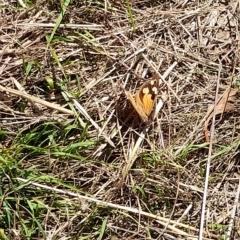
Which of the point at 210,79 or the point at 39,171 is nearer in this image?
the point at 39,171

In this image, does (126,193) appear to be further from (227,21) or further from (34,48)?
(227,21)

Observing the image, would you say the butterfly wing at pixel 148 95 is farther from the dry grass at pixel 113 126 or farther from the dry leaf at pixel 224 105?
the dry leaf at pixel 224 105

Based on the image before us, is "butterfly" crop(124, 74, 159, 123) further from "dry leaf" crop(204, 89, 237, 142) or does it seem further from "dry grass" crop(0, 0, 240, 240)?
"dry leaf" crop(204, 89, 237, 142)

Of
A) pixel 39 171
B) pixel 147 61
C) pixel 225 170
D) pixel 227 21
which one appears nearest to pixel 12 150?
pixel 39 171

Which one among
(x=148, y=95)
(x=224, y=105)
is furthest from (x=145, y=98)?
(x=224, y=105)

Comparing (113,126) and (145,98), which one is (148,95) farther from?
(113,126)

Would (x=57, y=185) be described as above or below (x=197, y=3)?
below

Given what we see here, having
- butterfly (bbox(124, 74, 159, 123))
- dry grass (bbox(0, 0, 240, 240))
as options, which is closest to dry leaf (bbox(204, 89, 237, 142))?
dry grass (bbox(0, 0, 240, 240))
